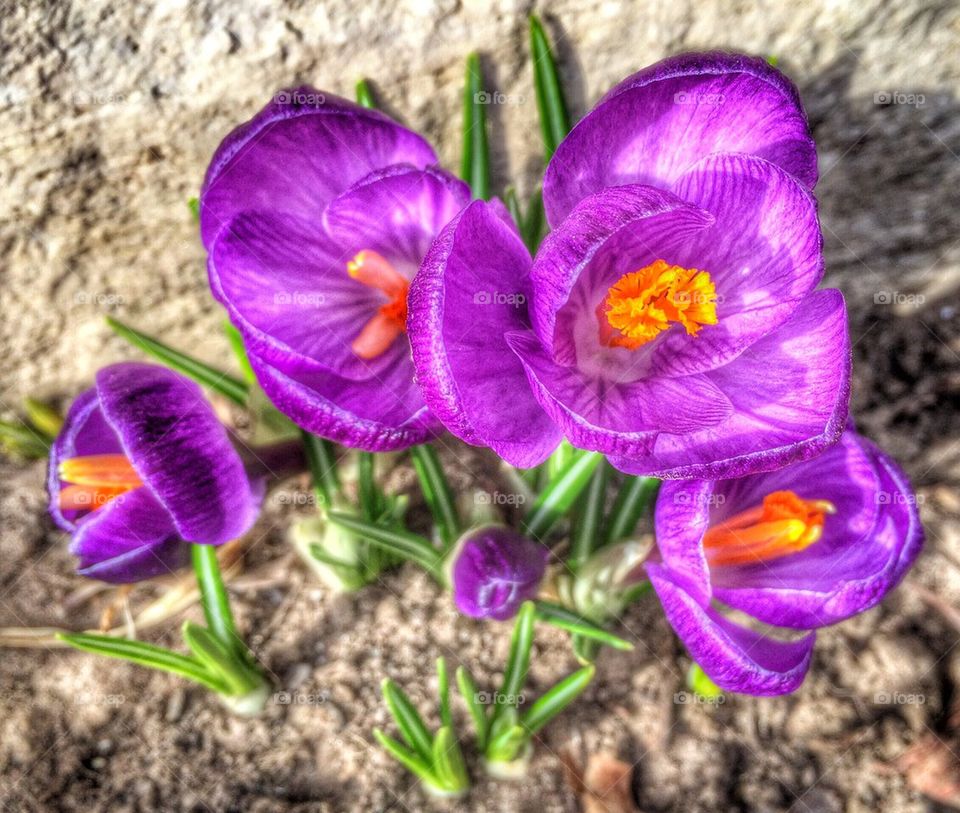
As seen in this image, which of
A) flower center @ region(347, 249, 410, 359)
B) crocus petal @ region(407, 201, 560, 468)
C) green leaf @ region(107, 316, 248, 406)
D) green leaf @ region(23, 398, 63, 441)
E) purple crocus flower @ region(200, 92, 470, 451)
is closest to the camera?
crocus petal @ region(407, 201, 560, 468)

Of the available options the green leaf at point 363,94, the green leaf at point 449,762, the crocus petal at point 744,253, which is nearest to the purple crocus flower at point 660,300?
the crocus petal at point 744,253

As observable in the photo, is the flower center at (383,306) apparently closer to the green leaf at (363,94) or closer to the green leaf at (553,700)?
the green leaf at (363,94)

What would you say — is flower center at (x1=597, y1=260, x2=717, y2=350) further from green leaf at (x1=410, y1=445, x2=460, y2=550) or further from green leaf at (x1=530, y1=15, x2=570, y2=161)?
green leaf at (x1=410, y1=445, x2=460, y2=550)

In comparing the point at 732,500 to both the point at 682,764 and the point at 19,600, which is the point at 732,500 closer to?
the point at 682,764

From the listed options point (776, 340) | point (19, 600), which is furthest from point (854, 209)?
point (19, 600)

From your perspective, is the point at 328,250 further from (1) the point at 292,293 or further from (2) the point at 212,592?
(2) the point at 212,592

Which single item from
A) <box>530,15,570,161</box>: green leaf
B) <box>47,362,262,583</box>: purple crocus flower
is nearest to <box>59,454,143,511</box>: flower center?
<box>47,362,262,583</box>: purple crocus flower

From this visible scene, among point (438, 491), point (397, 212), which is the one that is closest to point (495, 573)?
point (438, 491)
